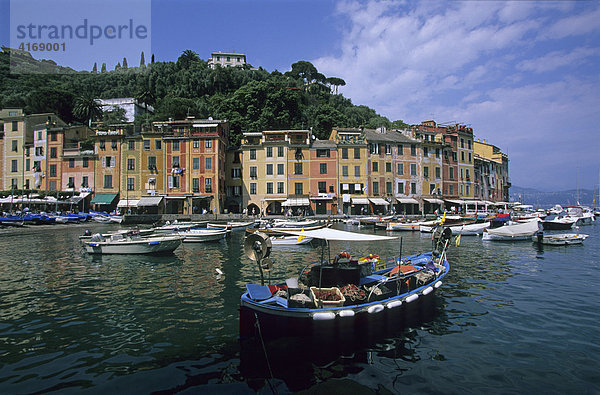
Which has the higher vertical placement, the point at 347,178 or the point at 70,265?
the point at 347,178

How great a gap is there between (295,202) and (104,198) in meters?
29.9

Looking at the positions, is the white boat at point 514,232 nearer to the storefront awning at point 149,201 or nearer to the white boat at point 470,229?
the white boat at point 470,229

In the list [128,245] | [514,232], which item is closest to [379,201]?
[514,232]

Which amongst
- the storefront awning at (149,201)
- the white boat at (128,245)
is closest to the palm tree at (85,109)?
the storefront awning at (149,201)

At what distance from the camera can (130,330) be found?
8.95 meters

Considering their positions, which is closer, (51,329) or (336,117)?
(51,329)

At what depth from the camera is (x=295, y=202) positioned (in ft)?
160

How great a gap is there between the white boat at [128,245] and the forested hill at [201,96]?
4103 centimetres

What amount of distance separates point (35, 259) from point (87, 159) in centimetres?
3873

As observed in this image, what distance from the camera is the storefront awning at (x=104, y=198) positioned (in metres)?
50.0

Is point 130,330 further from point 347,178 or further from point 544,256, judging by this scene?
point 347,178

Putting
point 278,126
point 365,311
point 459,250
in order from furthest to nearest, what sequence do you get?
point 278,126
point 459,250
point 365,311

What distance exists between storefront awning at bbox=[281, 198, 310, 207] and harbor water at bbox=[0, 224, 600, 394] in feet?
107

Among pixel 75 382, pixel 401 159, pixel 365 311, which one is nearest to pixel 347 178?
pixel 401 159
